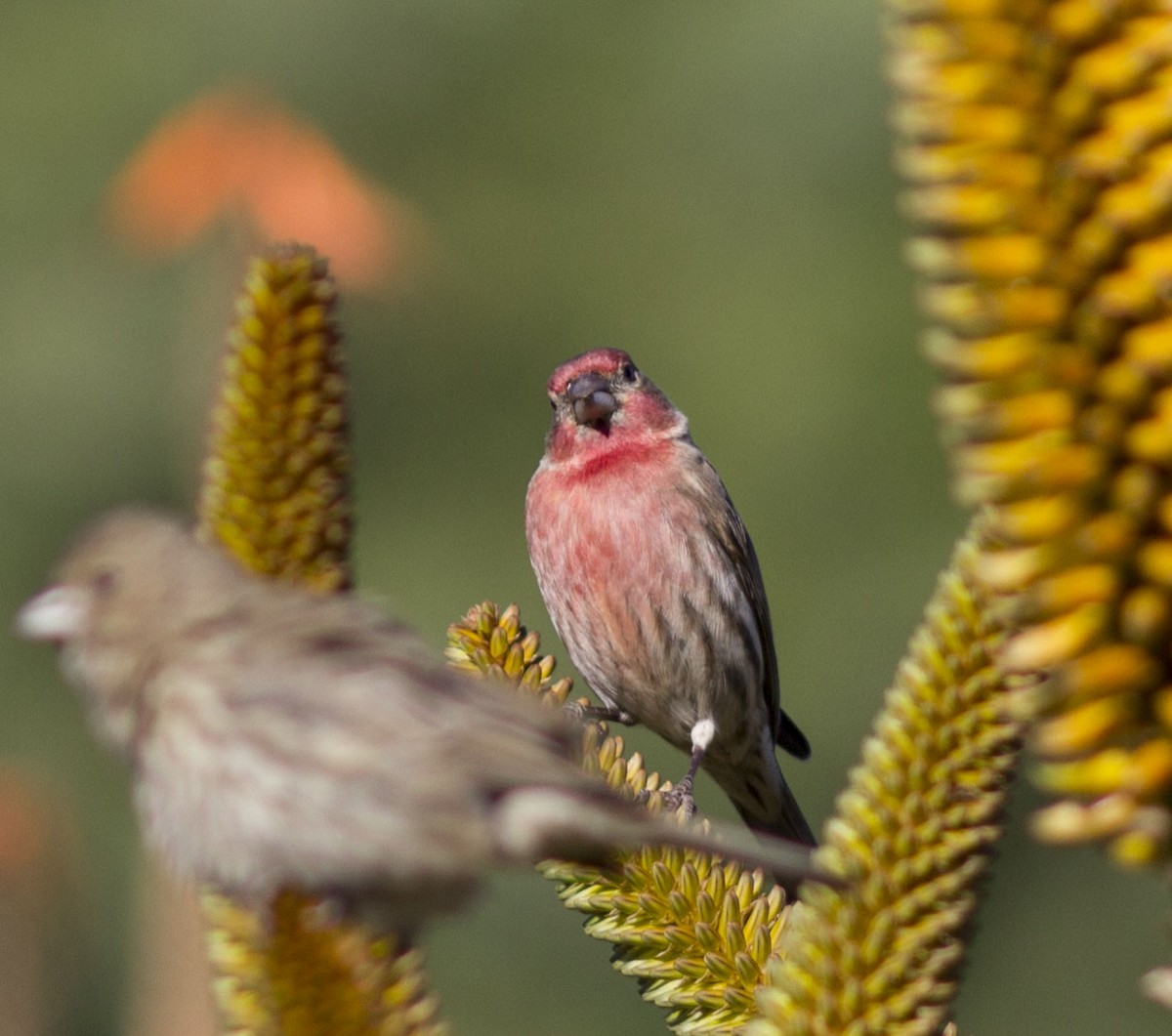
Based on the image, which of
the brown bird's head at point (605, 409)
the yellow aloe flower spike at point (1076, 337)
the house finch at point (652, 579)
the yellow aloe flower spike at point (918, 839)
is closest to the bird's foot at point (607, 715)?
the house finch at point (652, 579)

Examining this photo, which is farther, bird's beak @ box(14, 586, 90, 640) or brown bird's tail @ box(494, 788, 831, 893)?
bird's beak @ box(14, 586, 90, 640)

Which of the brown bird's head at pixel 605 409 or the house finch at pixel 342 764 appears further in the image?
the brown bird's head at pixel 605 409

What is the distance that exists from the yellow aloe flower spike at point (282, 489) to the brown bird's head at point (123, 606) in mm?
278

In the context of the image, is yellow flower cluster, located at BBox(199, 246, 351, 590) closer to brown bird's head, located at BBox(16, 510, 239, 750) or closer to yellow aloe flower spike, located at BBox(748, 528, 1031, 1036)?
brown bird's head, located at BBox(16, 510, 239, 750)

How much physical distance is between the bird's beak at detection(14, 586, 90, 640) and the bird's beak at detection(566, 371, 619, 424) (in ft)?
9.45

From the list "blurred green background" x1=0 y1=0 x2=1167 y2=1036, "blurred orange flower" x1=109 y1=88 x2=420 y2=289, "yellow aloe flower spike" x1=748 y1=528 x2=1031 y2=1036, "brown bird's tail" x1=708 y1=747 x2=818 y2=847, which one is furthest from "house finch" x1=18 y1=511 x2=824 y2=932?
"blurred green background" x1=0 y1=0 x2=1167 y2=1036

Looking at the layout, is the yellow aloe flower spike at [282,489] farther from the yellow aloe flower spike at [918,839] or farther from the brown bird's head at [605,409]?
the brown bird's head at [605,409]

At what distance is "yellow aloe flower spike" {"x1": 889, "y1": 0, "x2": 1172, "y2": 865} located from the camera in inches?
49.9

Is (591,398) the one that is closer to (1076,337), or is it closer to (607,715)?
(607,715)

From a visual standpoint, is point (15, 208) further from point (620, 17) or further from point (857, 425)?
point (857, 425)

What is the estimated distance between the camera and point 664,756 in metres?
11.0

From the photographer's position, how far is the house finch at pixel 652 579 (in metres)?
5.29

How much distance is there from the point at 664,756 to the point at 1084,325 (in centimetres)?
990

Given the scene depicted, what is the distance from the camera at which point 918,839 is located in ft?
5.78
